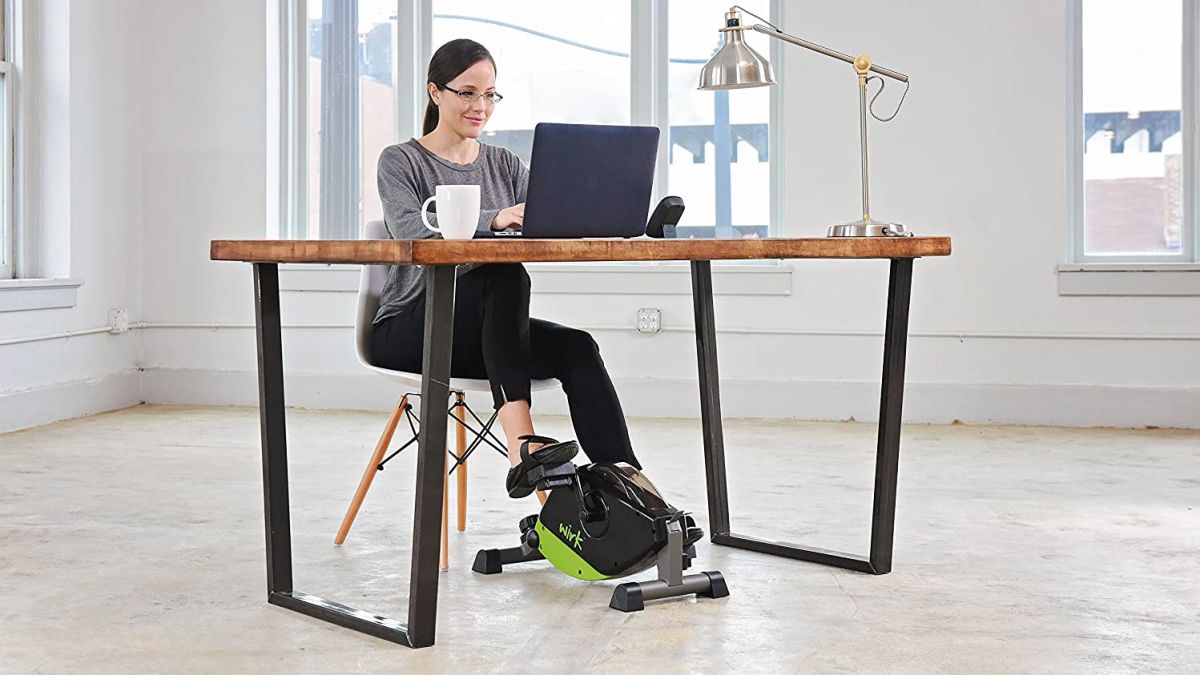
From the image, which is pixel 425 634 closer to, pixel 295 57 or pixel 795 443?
pixel 795 443

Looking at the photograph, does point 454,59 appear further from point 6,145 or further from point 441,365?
point 6,145

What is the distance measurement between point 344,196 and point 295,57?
0.61 m

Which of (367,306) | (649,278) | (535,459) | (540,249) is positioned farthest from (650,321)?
(540,249)

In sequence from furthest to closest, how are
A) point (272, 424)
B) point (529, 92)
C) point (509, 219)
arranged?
point (529, 92), point (509, 219), point (272, 424)

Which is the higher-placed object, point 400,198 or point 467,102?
point 467,102

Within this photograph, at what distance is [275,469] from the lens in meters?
2.16

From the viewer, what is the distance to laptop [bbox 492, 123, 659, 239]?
216 cm

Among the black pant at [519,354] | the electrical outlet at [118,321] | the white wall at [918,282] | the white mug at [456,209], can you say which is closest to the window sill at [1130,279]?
the white wall at [918,282]

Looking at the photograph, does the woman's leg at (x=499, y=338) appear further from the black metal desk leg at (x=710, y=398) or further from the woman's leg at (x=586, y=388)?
the black metal desk leg at (x=710, y=398)

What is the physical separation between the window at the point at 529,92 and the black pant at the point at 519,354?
8.47 feet

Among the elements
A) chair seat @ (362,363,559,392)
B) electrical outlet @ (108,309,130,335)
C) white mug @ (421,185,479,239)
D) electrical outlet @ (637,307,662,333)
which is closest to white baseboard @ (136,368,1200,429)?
electrical outlet @ (637,307,662,333)

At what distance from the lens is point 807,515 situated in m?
3.00

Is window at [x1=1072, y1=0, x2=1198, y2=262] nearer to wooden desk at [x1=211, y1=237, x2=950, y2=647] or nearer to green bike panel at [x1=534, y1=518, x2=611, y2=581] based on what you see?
wooden desk at [x1=211, y1=237, x2=950, y2=647]

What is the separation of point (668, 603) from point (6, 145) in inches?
136
